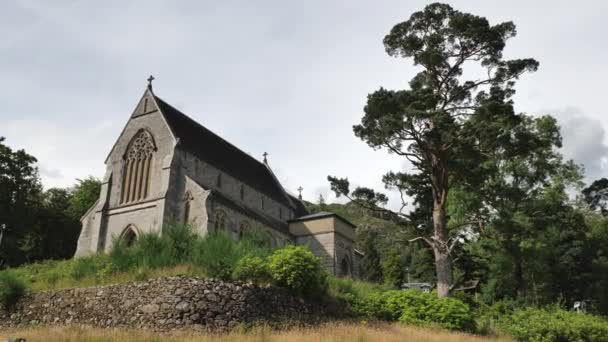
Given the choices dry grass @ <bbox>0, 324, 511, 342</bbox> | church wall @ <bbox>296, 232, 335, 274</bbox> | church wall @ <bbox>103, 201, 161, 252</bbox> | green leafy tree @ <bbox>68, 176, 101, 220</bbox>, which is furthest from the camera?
green leafy tree @ <bbox>68, 176, 101, 220</bbox>

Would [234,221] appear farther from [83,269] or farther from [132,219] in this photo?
[83,269]

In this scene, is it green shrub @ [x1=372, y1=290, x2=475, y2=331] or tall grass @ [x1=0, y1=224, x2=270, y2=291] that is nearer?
tall grass @ [x1=0, y1=224, x2=270, y2=291]

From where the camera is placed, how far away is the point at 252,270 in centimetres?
1822

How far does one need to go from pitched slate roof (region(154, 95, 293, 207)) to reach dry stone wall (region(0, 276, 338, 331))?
15.0m

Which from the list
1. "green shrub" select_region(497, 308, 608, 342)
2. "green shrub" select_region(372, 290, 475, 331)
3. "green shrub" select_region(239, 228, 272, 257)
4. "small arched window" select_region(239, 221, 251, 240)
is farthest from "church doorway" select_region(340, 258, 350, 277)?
"green shrub" select_region(372, 290, 475, 331)

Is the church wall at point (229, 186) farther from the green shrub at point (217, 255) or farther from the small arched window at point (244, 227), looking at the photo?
the green shrub at point (217, 255)

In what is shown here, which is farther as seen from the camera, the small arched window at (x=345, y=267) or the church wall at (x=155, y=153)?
the small arched window at (x=345, y=267)

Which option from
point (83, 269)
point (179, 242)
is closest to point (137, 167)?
point (83, 269)

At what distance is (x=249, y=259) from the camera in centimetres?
1836

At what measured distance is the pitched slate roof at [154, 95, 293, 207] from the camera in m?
34.4

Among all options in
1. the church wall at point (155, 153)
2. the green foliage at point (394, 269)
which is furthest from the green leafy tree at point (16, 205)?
the green foliage at point (394, 269)

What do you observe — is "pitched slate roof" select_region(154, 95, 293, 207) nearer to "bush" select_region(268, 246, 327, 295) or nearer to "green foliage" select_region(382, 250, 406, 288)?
"bush" select_region(268, 246, 327, 295)

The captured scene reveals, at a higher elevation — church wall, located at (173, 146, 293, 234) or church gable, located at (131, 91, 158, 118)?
church gable, located at (131, 91, 158, 118)

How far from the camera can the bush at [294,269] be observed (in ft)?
60.4
